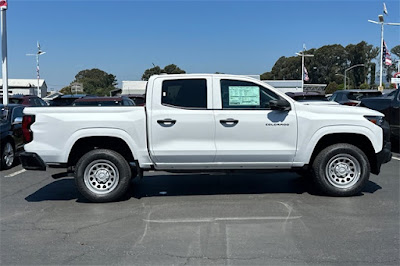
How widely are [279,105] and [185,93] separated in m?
1.45

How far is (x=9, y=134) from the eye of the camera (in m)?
9.87

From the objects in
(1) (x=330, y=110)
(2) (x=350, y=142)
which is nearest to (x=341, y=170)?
(2) (x=350, y=142)

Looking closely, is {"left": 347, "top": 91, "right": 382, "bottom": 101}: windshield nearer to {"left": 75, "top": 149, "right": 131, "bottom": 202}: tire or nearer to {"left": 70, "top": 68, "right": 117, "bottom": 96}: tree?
{"left": 75, "top": 149, "right": 131, "bottom": 202}: tire

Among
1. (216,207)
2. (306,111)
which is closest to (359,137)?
(306,111)

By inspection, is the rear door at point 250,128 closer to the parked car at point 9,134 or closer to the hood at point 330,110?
the hood at point 330,110

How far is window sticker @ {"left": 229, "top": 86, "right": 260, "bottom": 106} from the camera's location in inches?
253

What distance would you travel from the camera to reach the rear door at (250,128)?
6.27 metres

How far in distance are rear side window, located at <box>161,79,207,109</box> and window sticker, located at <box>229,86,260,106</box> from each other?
437 mm

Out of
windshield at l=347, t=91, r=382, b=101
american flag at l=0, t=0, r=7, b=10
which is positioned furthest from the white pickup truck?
american flag at l=0, t=0, r=7, b=10

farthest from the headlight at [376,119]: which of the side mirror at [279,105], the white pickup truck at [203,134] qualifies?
the side mirror at [279,105]

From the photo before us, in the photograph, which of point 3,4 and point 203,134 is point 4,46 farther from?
point 203,134

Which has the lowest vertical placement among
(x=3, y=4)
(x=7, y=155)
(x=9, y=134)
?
(x=7, y=155)

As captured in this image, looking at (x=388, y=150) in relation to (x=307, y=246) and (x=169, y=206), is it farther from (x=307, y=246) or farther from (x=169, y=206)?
(x=169, y=206)

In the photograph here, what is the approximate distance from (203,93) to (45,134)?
2.49 m
